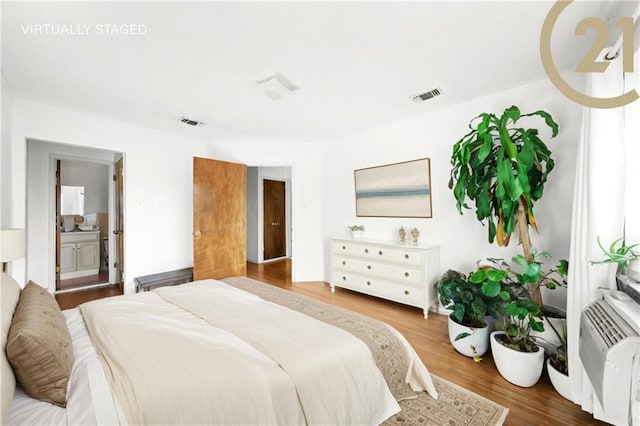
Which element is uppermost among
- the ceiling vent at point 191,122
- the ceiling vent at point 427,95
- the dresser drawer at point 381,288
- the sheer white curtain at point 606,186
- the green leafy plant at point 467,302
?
the ceiling vent at point 427,95

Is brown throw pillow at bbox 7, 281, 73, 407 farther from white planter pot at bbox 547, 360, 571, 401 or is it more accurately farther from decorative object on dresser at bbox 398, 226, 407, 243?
decorative object on dresser at bbox 398, 226, 407, 243

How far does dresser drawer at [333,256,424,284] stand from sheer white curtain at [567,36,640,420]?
1.51 meters

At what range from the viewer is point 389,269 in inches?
130

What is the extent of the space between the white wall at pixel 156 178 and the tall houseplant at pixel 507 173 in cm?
278

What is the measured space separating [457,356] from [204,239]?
11.3 feet

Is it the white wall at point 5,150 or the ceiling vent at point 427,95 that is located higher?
the ceiling vent at point 427,95

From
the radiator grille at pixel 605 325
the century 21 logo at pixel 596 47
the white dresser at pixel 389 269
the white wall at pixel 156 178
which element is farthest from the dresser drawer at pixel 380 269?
the century 21 logo at pixel 596 47

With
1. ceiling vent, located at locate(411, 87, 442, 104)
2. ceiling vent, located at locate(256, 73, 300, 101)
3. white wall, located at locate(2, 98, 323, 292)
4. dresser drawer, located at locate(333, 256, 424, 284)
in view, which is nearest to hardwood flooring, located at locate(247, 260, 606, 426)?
dresser drawer, located at locate(333, 256, 424, 284)

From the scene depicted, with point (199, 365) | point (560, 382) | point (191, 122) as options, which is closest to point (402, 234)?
point (560, 382)

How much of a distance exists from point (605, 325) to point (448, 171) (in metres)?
2.08

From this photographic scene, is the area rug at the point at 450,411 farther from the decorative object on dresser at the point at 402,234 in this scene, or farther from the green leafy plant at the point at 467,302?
the decorative object on dresser at the point at 402,234

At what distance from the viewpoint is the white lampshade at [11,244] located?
68.7 inches

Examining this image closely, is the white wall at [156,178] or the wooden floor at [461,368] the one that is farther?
the white wall at [156,178]

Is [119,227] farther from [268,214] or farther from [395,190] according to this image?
[395,190]
